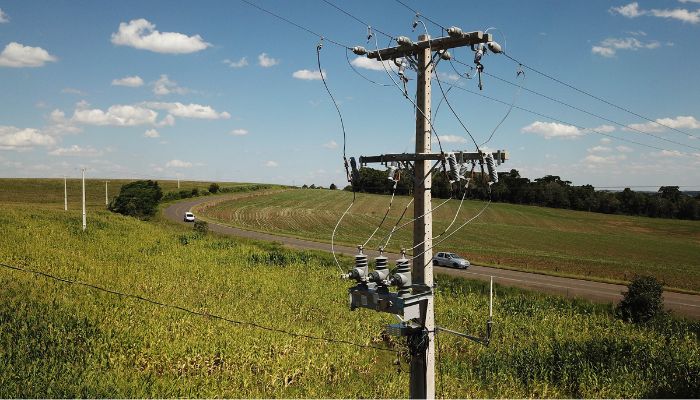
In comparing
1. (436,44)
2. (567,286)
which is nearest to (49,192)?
(567,286)

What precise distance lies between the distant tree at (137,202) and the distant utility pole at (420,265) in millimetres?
76381

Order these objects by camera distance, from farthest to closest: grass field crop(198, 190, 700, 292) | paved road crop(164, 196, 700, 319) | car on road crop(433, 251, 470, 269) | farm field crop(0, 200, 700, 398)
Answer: grass field crop(198, 190, 700, 292) → car on road crop(433, 251, 470, 269) → paved road crop(164, 196, 700, 319) → farm field crop(0, 200, 700, 398)

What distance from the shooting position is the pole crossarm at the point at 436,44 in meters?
10.1

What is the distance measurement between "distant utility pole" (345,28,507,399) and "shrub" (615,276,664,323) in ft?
70.5

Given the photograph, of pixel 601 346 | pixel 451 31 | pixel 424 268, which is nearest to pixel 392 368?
pixel 601 346

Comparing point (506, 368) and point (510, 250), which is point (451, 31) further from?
point (510, 250)

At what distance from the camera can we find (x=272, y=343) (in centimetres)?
1903

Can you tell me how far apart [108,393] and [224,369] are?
4.13 metres

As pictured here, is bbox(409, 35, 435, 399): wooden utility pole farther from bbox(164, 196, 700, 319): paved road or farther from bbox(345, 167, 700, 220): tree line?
bbox(345, 167, 700, 220): tree line

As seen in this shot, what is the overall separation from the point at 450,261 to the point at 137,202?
57910 mm

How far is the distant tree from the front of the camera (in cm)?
8006

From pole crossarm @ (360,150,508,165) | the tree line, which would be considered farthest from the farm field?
the tree line

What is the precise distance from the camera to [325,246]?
2231 inches

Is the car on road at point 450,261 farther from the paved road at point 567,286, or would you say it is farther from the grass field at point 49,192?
the grass field at point 49,192
